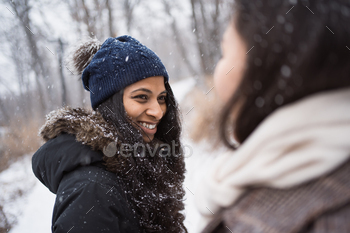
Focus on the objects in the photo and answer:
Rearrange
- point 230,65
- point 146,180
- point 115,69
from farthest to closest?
point 115,69 → point 146,180 → point 230,65

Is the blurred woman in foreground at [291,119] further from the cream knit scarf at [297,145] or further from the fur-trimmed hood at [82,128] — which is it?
the fur-trimmed hood at [82,128]

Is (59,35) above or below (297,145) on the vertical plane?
above

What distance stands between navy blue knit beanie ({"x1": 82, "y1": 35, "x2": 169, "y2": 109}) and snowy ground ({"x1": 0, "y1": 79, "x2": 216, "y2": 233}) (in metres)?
1.24

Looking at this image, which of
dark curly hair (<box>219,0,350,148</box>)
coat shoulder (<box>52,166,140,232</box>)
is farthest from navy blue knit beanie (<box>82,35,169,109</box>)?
dark curly hair (<box>219,0,350,148</box>)

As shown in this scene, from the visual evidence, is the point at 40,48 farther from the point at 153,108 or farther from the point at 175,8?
the point at 153,108

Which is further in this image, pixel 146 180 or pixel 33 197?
pixel 33 197

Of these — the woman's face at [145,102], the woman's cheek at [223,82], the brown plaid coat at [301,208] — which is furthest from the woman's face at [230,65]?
the woman's face at [145,102]

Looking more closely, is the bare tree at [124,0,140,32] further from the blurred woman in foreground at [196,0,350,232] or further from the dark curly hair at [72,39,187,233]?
the blurred woman in foreground at [196,0,350,232]

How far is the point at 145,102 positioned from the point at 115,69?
410mm

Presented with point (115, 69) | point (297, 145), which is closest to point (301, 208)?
point (297, 145)

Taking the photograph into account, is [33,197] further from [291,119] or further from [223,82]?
[291,119]

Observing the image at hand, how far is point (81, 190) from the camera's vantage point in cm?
119

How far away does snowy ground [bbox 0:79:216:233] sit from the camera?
4.40 meters

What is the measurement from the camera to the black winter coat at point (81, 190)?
1140 mm
